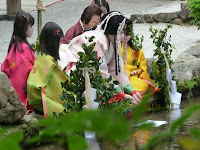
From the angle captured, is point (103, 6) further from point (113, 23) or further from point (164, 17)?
point (164, 17)

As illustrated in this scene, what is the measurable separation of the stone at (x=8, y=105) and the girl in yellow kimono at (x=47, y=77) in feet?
1.73

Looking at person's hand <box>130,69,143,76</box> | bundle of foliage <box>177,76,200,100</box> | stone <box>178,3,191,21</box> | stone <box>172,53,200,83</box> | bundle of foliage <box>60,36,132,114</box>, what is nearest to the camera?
bundle of foliage <box>60,36,132,114</box>

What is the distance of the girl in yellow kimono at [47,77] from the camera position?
4148 millimetres

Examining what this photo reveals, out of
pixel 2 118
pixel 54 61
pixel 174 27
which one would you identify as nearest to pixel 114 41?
pixel 54 61

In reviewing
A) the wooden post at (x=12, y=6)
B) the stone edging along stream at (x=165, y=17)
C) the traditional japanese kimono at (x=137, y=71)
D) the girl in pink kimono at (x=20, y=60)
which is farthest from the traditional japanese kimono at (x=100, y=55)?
the wooden post at (x=12, y=6)

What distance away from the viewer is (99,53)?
462 centimetres

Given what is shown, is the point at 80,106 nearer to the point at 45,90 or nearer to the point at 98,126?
the point at 45,90

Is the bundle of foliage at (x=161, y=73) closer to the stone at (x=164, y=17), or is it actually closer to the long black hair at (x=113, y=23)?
the long black hair at (x=113, y=23)

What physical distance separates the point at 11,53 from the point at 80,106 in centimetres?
114

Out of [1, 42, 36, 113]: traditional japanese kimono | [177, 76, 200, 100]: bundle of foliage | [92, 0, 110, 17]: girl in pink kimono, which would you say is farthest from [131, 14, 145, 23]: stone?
[1, 42, 36, 113]: traditional japanese kimono

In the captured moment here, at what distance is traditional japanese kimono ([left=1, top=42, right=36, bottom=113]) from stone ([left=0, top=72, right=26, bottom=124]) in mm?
822

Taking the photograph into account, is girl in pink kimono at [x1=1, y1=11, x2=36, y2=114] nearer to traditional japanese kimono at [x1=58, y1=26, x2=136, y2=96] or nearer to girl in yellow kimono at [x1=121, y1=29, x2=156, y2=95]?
traditional japanese kimono at [x1=58, y1=26, x2=136, y2=96]

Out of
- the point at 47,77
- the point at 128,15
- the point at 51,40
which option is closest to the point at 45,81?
the point at 47,77

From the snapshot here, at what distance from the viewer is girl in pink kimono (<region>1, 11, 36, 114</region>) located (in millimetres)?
4449
